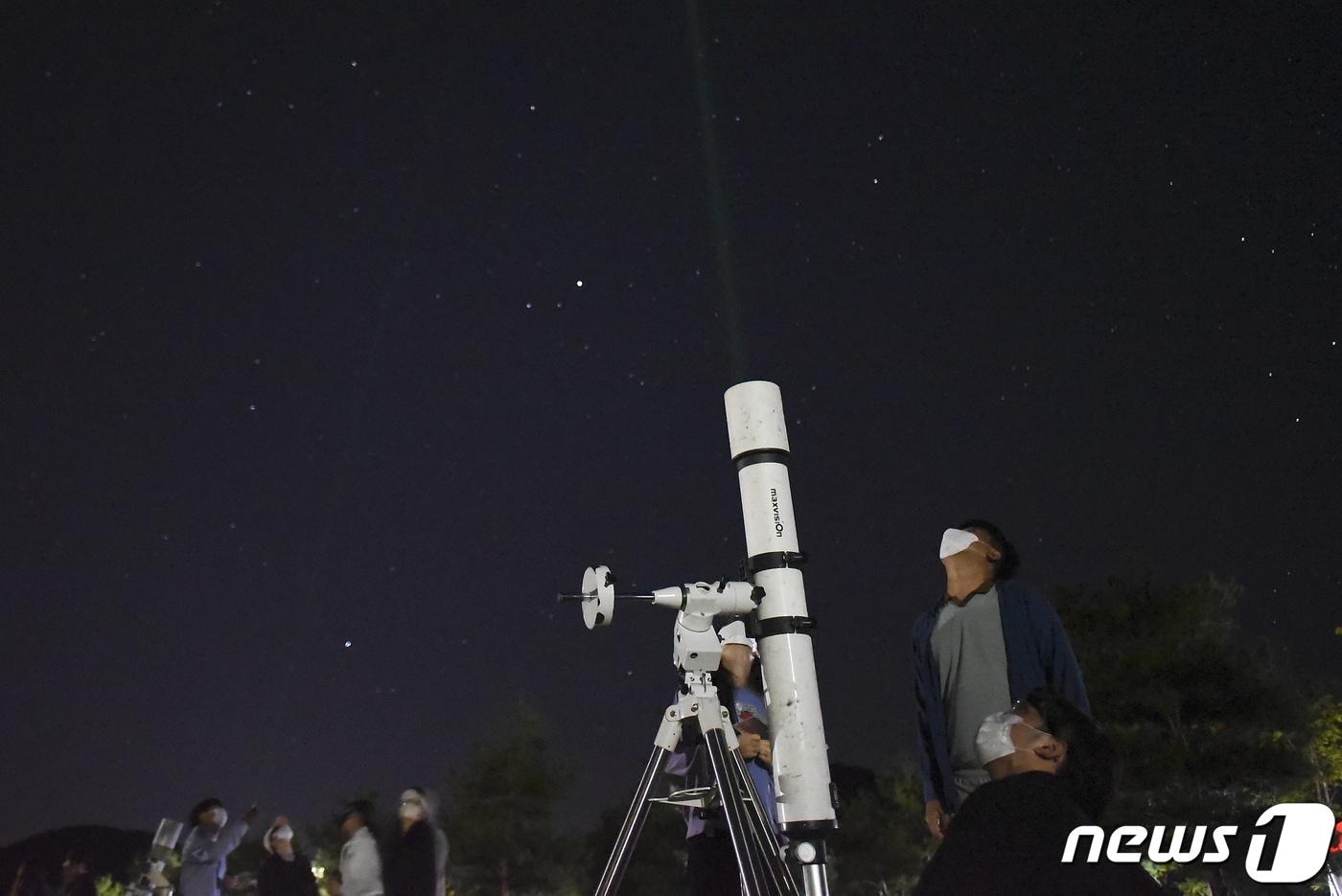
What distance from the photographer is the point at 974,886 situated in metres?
2.74

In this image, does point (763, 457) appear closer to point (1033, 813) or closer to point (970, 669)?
point (970, 669)

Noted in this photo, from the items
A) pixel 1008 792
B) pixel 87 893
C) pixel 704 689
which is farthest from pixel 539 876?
pixel 1008 792

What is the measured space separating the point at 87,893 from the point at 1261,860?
12118mm

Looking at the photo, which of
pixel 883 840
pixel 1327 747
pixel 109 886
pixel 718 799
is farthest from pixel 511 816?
pixel 109 886

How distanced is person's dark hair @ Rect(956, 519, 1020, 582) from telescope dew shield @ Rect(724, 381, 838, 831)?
3.06ft

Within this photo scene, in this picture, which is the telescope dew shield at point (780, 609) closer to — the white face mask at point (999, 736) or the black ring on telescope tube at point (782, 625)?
the black ring on telescope tube at point (782, 625)

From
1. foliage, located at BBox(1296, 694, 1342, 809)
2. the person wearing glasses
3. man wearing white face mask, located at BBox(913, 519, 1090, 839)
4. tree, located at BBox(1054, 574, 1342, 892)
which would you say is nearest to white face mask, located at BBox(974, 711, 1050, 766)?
man wearing white face mask, located at BBox(913, 519, 1090, 839)

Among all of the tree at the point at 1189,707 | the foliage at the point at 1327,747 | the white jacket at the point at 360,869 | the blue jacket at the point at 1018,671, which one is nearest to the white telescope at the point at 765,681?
the blue jacket at the point at 1018,671

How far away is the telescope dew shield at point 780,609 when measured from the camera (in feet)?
14.3

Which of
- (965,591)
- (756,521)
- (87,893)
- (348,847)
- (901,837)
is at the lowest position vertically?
(901,837)

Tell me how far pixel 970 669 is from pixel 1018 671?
0.21 m

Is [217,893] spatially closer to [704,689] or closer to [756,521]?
[704,689]

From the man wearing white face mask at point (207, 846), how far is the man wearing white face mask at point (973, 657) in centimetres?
720

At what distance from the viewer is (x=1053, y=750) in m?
3.56
